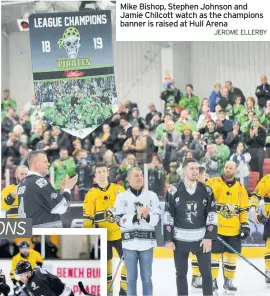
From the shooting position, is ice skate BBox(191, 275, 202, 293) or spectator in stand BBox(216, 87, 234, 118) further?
spectator in stand BBox(216, 87, 234, 118)

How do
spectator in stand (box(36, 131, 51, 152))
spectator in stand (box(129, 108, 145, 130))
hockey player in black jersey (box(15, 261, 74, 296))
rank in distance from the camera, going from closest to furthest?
hockey player in black jersey (box(15, 261, 74, 296)) < spectator in stand (box(36, 131, 51, 152)) < spectator in stand (box(129, 108, 145, 130))

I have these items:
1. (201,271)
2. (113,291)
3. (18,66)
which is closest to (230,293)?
(201,271)

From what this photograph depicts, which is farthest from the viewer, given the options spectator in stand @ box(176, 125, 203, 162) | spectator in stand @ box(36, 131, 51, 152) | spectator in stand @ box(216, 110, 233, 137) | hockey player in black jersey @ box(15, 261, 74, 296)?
spectator in stand @ box(36, 131, 51, 152)

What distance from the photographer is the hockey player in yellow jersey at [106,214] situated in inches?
373

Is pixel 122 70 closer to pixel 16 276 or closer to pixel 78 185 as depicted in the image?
pixel 78 185

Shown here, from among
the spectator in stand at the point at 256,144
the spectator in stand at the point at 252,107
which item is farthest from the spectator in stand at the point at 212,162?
the spectator in stand at the point at 252,107

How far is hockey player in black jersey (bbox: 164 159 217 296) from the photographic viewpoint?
30.9ft

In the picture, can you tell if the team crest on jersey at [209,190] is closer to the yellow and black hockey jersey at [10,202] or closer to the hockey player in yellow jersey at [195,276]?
the hockey player in yellow jersey at [195,276]

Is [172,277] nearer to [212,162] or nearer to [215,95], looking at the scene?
[212,162]

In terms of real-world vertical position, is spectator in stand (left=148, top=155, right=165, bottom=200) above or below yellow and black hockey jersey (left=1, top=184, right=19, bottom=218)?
above

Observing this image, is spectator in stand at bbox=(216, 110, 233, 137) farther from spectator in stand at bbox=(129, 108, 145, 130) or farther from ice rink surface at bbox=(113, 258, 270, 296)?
ice rink surface at bbox=(113, 258, 270, 296)

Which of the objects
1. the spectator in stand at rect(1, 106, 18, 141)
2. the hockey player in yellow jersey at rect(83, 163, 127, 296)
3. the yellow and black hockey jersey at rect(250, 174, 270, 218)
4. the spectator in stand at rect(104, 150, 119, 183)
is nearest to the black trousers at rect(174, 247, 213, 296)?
the hockey player in yellow jersey at rect(83, 163, 127, 296)

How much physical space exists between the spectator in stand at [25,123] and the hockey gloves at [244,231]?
1984 mm

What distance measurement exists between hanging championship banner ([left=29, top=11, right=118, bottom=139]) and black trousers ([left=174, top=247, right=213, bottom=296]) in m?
1.17
